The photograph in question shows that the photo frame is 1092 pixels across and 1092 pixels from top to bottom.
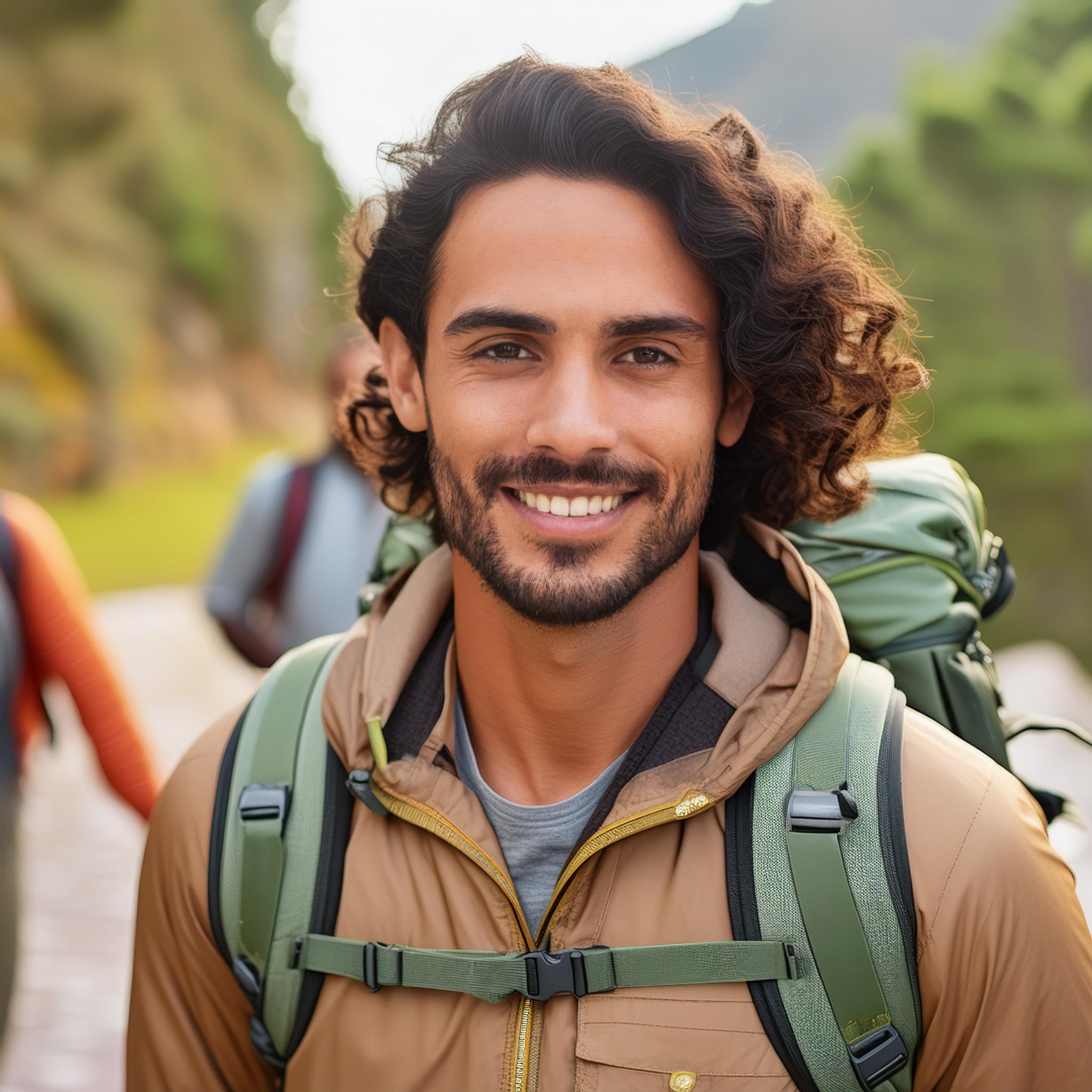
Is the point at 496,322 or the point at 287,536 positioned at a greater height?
the point at 287,536

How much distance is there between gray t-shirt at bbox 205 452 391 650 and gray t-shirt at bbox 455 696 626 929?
1.99 metres

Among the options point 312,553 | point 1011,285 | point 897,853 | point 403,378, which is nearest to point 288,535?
point 312,553

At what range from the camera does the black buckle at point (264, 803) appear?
6.06 ft

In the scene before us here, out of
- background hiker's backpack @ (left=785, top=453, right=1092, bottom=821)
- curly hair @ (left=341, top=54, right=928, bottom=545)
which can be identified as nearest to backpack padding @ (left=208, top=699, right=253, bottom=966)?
curly hair @ (left=341, top=54, right=928, bottom=545)

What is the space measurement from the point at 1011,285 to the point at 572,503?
36.5ft

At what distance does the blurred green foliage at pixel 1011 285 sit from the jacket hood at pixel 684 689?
9.43 meters

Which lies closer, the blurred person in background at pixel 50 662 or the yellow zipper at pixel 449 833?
the yellow zipper at pixel 449 833

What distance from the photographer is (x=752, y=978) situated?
1649 millimetres

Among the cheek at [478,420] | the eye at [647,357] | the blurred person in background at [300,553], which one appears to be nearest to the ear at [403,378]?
the cheek at [478,420]

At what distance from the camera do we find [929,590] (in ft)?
6.35

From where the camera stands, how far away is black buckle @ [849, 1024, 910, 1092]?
160cm

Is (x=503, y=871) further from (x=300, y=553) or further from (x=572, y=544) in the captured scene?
(x=300, y=553)

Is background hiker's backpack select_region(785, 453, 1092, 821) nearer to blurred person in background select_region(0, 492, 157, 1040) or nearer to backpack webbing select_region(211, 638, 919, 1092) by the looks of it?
backpack webbing select_region(211, 638, 919, 1092)

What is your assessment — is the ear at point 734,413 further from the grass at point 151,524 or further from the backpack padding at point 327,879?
the grass at point 151,524
